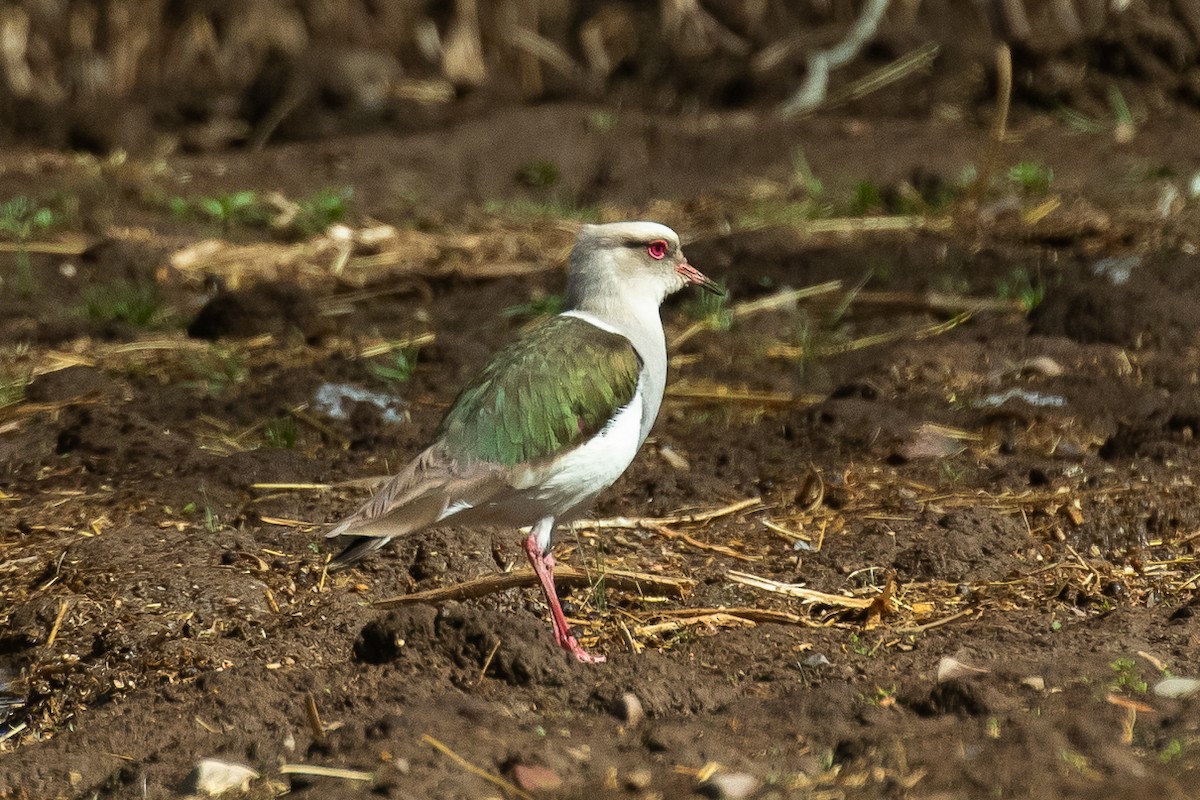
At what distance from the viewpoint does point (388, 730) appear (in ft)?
12.6

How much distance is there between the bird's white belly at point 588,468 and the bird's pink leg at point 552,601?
0.42ft

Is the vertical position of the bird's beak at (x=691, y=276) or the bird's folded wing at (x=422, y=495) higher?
the bird's beak at (x=691, y=276)

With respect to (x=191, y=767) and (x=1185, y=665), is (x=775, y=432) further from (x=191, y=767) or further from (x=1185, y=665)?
(x=191, y=767)

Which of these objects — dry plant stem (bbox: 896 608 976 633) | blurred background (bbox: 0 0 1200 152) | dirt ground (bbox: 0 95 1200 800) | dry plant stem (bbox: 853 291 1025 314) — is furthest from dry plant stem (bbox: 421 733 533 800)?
blurred background (bbox: 0 0 1200 152)

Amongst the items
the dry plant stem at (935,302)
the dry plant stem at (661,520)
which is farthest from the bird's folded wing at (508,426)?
the dry plant stem at (935,302)

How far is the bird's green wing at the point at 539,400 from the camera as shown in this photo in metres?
4.77

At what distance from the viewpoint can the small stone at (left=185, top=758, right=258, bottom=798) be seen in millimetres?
3773

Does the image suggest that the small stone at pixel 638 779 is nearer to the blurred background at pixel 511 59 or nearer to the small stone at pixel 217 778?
the small stone at pixel 217 778

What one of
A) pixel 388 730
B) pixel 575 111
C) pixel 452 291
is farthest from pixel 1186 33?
pixel 388 730

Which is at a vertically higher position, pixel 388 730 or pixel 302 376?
pixel 388 730

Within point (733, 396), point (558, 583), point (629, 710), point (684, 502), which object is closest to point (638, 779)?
point (629, 710)

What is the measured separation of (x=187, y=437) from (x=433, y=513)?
2265mm

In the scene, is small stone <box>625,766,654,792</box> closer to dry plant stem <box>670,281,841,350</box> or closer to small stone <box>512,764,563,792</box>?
small stone <box>512,764,563,792</box>

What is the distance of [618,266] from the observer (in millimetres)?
5461
